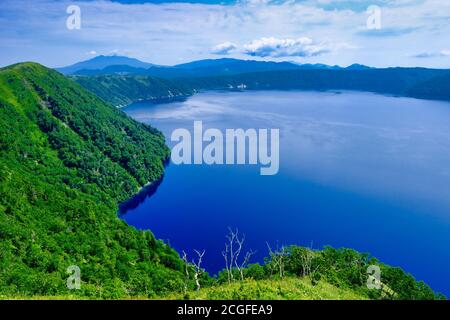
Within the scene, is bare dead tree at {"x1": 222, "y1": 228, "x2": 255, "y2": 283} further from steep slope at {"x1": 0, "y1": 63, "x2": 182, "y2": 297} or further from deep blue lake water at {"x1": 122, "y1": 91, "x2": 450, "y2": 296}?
steep slope at {"x1": 0, "y1": 63, "x2": 182, "y2": 297}

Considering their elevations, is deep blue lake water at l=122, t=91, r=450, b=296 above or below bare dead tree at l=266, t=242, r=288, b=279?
below

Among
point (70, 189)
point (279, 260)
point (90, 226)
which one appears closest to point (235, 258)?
point (279, 260)

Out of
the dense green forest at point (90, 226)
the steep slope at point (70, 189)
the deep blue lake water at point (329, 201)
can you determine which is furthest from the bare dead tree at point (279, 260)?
the deep blue lake water at point (329, 201)

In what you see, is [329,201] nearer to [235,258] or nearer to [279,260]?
[235,258]

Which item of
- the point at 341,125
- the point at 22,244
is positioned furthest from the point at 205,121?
the point at 22,244

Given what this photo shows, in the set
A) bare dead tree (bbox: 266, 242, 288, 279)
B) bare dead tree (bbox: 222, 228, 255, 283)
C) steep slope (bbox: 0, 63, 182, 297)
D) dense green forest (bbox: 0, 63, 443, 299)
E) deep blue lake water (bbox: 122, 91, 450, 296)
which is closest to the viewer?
bare dead tree (bbox: 222, 228, 255, 283)

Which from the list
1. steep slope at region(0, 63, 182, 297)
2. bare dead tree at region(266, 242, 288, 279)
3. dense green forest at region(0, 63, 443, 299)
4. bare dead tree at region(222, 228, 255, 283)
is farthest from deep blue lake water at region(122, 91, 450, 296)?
bare dead tree at region(266, 242, 288, 279)
